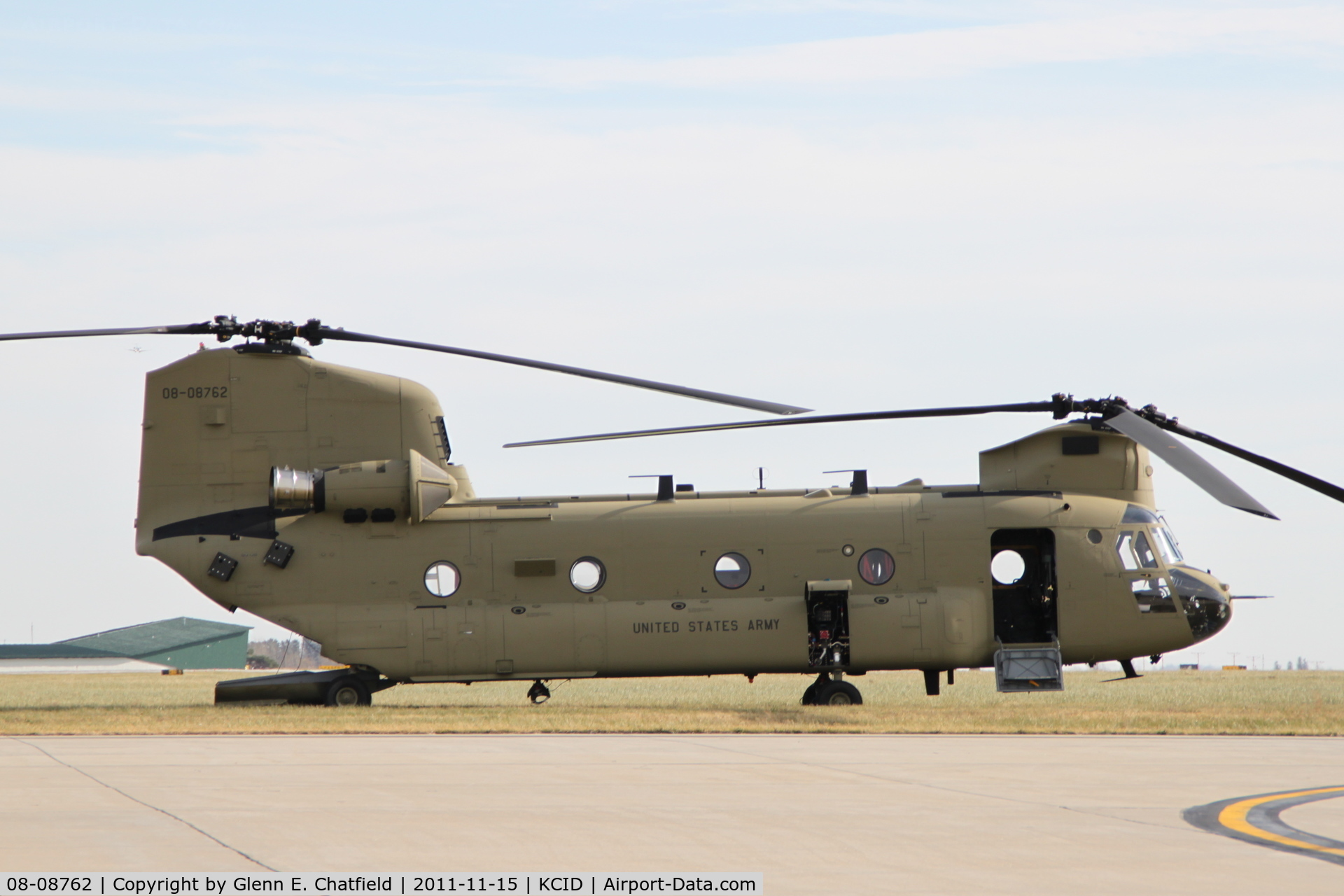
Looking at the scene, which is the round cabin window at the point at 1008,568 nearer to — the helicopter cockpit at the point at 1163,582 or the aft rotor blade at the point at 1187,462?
the helicopter cockpit at the point at 1163,582

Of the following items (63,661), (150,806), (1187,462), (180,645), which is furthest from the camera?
(180,645)

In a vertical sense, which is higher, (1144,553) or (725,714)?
(1144,553)

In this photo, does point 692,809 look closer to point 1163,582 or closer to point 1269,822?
point 1269,822

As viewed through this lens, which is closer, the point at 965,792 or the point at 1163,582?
the point at 965,792

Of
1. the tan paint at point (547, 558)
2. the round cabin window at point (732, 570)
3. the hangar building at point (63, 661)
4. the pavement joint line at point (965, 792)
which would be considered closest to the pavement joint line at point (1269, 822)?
the pavement joint line at point (965, 792)

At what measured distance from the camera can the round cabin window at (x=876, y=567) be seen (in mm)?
22984

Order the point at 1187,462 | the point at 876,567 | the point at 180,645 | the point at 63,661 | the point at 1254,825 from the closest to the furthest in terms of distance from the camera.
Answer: the point at 1254,825 < the point at 1187,462 < the point at 876,567 < the point at 63,661 < the point at 180,645

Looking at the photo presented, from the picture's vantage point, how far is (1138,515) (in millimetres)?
23422

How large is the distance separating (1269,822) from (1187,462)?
9503 millimetres

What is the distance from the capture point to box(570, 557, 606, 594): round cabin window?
2298 cm

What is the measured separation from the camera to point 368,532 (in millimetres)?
23000

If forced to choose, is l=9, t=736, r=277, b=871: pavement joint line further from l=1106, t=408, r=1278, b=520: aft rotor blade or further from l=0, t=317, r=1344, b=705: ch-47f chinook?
l=1106, t=408, r=1278, b=520: aft rotor blade
